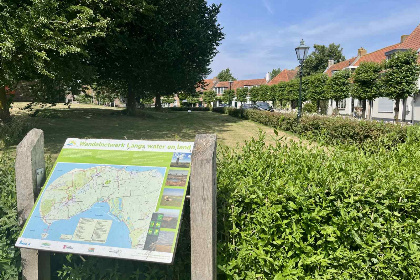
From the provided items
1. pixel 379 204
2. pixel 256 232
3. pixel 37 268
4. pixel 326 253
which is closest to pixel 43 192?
pixel 37 268

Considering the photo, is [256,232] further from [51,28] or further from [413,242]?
[51,28]

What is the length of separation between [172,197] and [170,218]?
7.2 inches

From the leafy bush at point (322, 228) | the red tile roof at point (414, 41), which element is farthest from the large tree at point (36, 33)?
the red tile roof at point (414, 41)

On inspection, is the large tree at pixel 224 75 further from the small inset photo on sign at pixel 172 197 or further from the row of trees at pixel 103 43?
the small inset photo on sign at pixel 172 197

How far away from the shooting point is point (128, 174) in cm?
249

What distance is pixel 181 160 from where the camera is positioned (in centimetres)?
246

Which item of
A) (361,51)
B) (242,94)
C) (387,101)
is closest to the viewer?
(387,101)

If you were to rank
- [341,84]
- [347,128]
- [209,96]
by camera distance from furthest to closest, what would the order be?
[209,96], [341,84], [347,128]

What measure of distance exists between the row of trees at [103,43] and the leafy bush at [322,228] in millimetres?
9421

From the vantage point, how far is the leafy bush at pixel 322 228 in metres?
2.45

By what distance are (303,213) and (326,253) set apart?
0.50 meters

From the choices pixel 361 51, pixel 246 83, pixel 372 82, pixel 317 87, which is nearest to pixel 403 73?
pixel 372 82

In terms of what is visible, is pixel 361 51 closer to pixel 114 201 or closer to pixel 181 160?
pixel 181 160

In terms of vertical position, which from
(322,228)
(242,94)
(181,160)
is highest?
(242,94)
